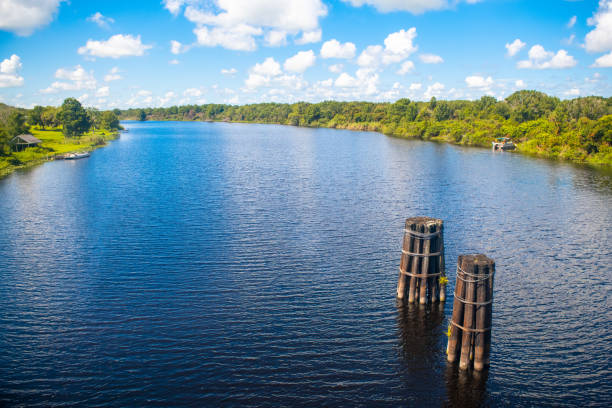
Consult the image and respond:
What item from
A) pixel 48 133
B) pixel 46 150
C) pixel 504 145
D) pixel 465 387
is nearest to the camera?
pixel 465 387

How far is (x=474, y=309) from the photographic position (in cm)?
1859

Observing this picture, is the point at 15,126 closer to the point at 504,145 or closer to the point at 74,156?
the point at 74,156

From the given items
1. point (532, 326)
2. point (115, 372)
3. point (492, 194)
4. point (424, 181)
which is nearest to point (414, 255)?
point (532, 326)

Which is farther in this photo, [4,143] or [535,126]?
[535,126]

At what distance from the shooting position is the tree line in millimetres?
101125

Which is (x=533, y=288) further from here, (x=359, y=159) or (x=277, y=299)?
(x=359, y=159)

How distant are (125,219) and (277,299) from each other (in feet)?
83.8

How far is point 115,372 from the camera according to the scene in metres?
19.4

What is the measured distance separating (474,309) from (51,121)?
189297 millimetres

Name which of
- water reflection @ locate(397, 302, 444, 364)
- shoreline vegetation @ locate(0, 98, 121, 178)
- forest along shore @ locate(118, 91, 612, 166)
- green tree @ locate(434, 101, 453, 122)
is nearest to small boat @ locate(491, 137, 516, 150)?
forest along shore @ locate(118, 91, 612, 166)

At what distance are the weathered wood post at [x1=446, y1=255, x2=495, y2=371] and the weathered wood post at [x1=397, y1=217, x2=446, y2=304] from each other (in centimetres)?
443

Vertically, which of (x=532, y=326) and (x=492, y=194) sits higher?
(x=492, y=194)

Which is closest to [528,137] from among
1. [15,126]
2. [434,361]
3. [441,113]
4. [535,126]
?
[535,126]

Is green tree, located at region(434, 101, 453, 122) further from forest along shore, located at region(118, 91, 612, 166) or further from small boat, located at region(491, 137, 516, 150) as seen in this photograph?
small boat, located at region(491, 137, 516, 150)
